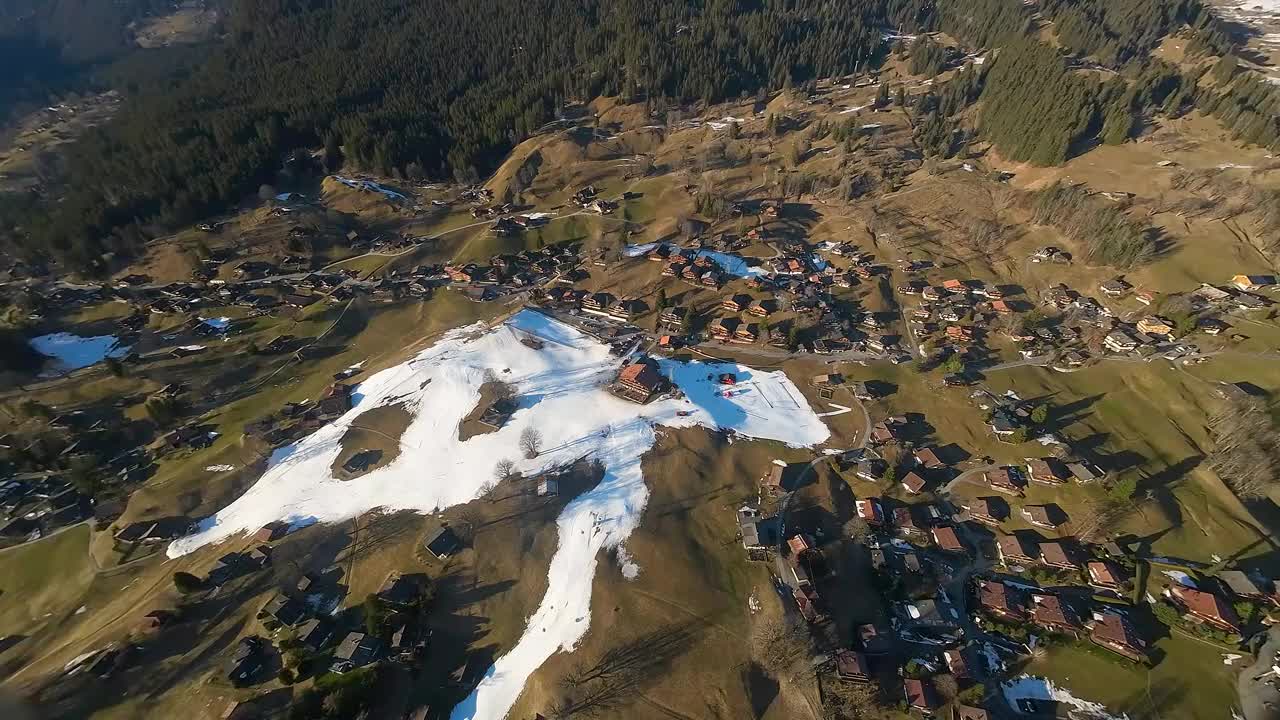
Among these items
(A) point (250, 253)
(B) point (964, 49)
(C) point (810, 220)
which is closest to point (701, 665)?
(C) point (810, 220)

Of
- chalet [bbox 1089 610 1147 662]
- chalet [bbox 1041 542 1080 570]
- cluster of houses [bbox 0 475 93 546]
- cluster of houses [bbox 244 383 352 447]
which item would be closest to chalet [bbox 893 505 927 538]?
chalet [bbox 1041 542 1080 570]

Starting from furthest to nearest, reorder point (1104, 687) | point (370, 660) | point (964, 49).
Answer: point (964, 49), point (370, 660), point (1104, 687)

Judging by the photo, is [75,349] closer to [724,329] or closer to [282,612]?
[282,612]

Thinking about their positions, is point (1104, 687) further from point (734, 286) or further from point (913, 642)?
point (734, 286)

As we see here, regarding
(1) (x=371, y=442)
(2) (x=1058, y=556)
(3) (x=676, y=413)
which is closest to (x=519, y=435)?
(1) (x=371, y=442)

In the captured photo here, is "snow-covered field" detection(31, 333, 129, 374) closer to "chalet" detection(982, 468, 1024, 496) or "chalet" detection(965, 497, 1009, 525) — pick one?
"chalet" detection(965, 497, 1009, 525)

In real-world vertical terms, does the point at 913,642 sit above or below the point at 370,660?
below
